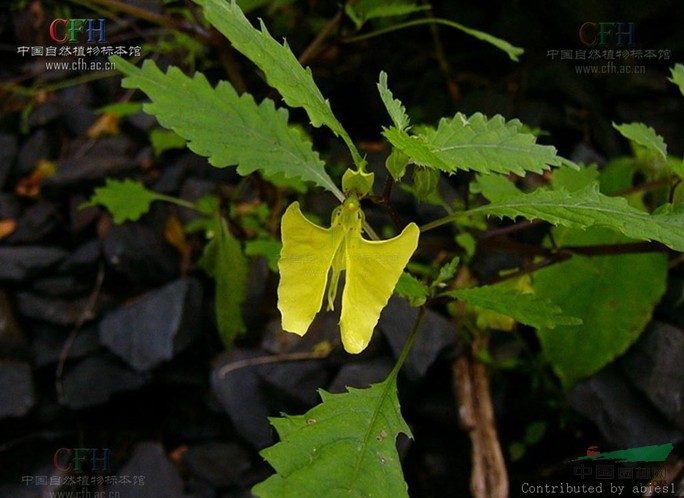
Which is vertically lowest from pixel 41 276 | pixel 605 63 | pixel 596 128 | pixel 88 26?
pixel 41 276

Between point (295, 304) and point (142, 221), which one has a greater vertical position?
point (295, 304)

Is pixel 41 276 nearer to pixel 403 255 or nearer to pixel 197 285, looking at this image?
pixel 197 285

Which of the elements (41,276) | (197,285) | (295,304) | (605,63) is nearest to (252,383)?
(197,285)

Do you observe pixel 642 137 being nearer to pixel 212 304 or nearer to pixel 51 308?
pixel 212 304


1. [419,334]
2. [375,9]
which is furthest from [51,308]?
[375,9]

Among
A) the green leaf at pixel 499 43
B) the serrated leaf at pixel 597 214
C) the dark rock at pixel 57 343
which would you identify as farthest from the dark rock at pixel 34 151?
the serrated leaf at pixel 597 214

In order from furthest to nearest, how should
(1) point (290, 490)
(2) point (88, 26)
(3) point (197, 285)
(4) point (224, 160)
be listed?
(2) point (88, 26)
(3) point (197, 285)
(4) point (224, 160)
(1) point (290, 490)
